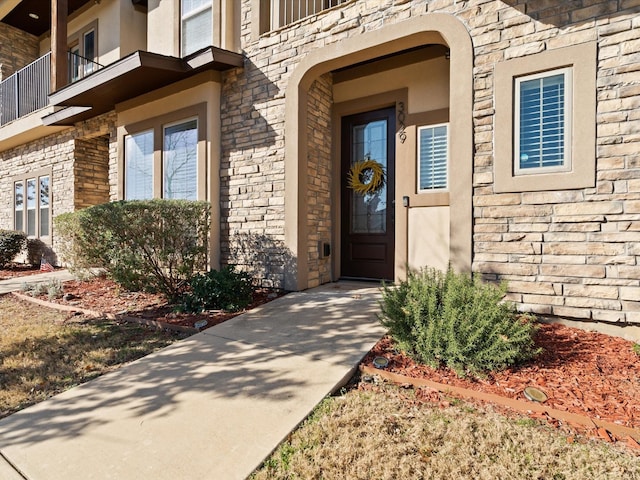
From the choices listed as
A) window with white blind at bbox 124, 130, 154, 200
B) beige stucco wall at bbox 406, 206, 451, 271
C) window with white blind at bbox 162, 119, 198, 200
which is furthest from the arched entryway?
window with white blind at bbox 124, 130, 154, 200

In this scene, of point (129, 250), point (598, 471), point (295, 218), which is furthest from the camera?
point (295, 218)

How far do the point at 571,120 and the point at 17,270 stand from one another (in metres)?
12.0

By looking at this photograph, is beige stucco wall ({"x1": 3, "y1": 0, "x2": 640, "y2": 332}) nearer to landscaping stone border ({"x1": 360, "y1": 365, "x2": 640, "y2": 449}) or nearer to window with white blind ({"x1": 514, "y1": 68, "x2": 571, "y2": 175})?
window with white blind ({"x1": 514, "y1": 68, "x2": 571, "y2": 175})

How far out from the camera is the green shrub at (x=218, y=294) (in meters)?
4.62

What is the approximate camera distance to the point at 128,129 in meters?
7.36

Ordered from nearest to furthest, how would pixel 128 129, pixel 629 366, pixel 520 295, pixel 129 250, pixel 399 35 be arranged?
pixel 629 366
pixel 520 295
pixel 399 35
pixel 129 250
pixel 128 129

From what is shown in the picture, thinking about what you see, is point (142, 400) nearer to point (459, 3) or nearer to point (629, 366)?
point (629, 366)

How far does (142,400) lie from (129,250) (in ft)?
9.19

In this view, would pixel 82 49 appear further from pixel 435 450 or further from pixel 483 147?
pixel 435 450

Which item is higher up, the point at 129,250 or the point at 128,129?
the point at 128,129

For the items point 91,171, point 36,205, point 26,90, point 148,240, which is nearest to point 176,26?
point 148,240

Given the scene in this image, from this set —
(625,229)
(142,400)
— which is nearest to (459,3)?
(625,229)

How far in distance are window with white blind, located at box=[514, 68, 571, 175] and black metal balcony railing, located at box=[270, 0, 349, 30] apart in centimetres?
347

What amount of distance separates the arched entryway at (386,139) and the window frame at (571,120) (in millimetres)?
306
